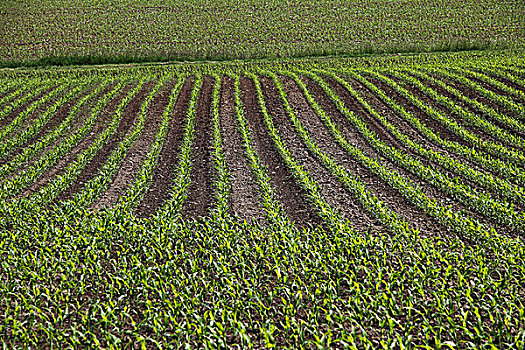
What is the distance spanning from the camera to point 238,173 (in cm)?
1099

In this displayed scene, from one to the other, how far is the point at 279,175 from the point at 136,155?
4.16 metres

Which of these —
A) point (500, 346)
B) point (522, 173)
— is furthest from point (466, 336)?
point (522, 173)

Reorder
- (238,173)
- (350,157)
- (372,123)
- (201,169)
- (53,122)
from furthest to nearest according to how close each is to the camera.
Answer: (53,122) → (372,123) → (350,157) → (201,169) → (238,173)

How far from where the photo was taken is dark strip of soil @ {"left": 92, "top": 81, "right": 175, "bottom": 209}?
32.5 ft

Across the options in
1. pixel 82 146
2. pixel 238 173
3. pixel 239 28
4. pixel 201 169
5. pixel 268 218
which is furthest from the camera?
pixel 239 28

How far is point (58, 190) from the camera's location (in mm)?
10102

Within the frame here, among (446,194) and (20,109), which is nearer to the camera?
(446,194)

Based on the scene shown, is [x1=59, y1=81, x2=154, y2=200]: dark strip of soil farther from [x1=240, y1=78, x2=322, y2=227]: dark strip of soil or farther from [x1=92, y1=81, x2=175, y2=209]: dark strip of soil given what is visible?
[x1=240, y1=78, x2=322, y2=227]: dark strip of soil

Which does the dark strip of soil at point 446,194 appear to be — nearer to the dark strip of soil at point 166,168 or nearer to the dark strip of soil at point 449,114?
the dark strip of soil at point 449,114

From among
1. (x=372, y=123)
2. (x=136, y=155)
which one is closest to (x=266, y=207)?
(x=136, y=155)

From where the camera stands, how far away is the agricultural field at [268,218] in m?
5.84

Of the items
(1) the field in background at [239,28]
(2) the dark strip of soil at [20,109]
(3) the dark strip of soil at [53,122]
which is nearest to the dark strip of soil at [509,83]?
(1) the field in background at [239,28]

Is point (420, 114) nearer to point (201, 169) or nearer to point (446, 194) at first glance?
point (446, 194)

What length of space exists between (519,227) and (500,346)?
3.47 m
